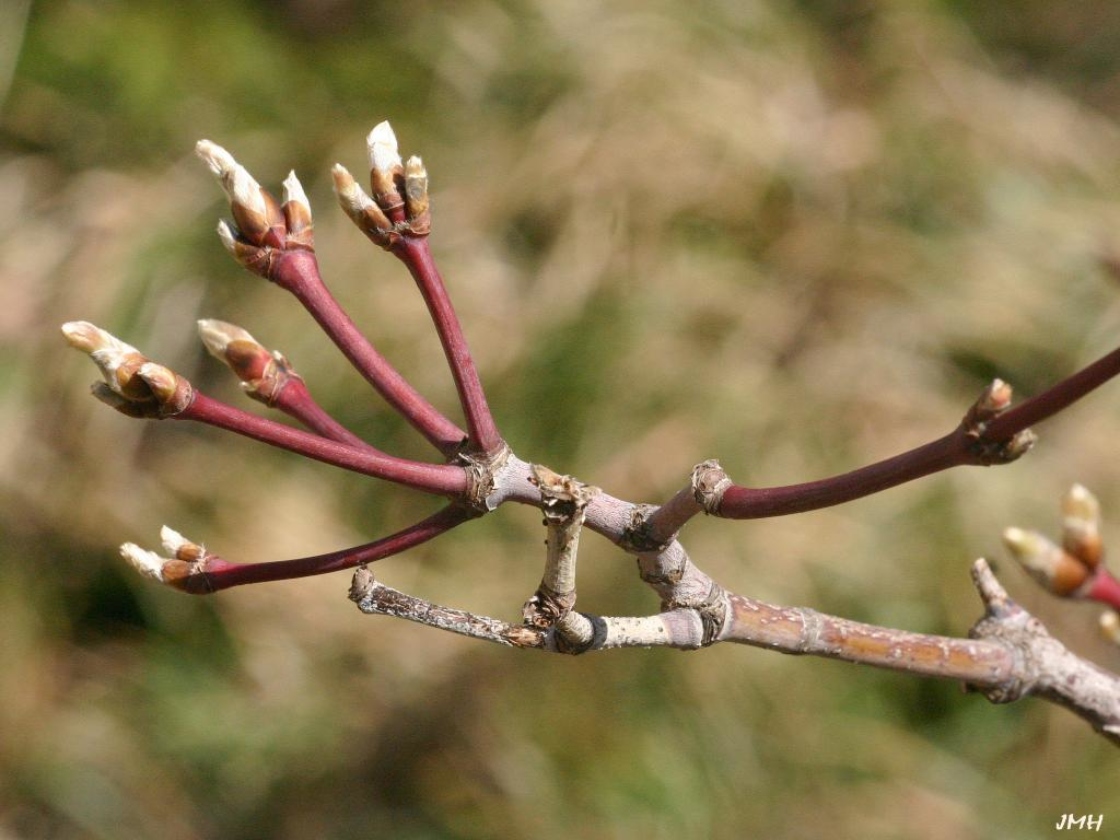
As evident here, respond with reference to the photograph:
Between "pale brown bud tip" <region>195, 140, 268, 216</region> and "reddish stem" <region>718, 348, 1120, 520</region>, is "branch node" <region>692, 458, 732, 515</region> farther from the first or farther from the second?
"pale brown bud tip" <region>195, 140, 268, 216</region>

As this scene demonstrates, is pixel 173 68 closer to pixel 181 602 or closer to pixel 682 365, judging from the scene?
pixel 181 602

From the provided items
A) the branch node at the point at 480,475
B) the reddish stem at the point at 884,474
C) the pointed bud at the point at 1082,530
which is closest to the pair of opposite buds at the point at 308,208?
the branch node at the point at 480,475

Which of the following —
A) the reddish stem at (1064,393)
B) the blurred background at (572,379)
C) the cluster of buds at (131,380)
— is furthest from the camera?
the blurred background at (572,379)

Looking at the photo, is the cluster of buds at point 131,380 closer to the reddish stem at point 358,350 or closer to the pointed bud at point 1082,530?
the reddish stem at point 358,350

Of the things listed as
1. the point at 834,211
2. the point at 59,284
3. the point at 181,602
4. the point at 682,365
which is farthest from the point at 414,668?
the point at 834,211

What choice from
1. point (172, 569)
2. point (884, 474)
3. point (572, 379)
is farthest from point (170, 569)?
point (572, 379)

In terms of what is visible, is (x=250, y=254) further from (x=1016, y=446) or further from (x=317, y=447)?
(x=1016, y=446)

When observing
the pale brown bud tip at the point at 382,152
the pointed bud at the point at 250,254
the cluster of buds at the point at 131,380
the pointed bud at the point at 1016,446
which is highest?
the pale brown bud tip at the point at 382,152
